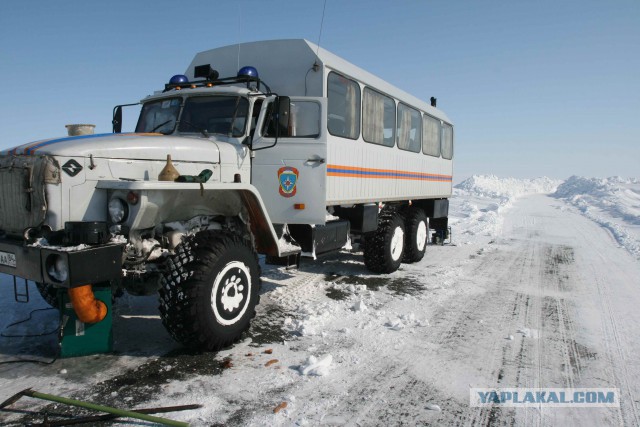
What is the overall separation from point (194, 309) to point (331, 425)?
1.53 meters

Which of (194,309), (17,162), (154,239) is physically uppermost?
(17,162)

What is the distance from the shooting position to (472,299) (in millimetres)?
6148

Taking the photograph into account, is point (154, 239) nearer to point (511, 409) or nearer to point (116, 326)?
point (116, 326)

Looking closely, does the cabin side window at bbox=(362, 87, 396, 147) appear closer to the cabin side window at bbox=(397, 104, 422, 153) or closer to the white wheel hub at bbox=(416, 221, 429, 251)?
the cabin side window at bbox=(397, 104, 422, 153)

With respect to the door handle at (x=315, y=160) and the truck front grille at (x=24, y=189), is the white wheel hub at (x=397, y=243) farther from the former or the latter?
the truck front grille at (x=24, y=189)

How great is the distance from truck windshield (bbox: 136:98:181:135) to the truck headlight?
1.73m

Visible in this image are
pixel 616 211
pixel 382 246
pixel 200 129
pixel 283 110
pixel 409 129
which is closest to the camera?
pixel 283 110

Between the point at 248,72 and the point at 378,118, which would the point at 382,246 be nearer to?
the point at 378,118

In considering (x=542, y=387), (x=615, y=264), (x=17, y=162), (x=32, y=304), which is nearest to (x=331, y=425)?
(x=542, y=387)

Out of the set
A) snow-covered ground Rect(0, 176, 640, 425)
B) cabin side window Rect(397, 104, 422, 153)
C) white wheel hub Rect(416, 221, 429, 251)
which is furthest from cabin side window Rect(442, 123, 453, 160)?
snow-covered ground Rect(0, 176, 640, 425)

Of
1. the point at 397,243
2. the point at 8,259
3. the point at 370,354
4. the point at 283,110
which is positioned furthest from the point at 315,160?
the point at 8,259

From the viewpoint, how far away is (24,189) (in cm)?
349

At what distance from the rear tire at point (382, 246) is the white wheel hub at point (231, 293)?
364 centimetres

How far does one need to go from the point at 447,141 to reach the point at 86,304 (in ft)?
31.3
